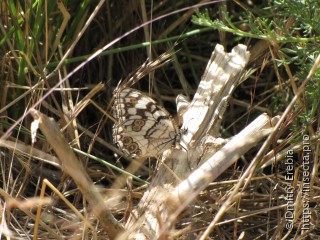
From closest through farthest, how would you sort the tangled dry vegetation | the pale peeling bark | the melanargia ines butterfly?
the pale peeling bark → the tangled dry vegetation → the melanargia ines butterfly

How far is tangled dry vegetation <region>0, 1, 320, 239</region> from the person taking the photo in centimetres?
178

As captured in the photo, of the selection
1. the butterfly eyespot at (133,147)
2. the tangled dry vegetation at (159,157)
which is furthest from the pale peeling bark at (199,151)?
the butterfly eyespot at (133,147)

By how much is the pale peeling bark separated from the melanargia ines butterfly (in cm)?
7

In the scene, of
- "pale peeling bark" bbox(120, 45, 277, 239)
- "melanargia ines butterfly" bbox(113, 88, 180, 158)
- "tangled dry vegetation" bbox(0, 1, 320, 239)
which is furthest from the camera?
"melanargia ines butterfly" bbox(113, 88, 180, 158)

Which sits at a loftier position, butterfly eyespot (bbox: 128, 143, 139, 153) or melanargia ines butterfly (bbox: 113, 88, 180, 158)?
melanargia ines butterfly (bbox: 113, 88, 180, 158)

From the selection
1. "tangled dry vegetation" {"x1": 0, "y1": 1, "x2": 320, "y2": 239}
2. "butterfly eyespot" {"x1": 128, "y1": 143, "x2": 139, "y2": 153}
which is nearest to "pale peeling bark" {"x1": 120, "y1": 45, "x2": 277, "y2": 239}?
"tangled dry vegetation" {"x1": 0, "y1": 1, "x2": 320, "y2": 239}

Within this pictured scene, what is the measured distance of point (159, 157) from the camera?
2072 millimetres

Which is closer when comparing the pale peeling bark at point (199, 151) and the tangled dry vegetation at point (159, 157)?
the pale peeling bark at point (199, 151)

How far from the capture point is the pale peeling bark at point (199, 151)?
155 cm

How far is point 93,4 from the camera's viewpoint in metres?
2.56

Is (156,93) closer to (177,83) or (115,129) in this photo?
(177,83)

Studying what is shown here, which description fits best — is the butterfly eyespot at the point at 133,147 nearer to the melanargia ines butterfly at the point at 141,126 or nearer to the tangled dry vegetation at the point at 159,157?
the melanargia ines butterfly at the point at 141,126

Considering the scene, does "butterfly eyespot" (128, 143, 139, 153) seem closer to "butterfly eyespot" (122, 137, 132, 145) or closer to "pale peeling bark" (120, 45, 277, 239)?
"butterfly eyespot" (122, 137, 132, 145)

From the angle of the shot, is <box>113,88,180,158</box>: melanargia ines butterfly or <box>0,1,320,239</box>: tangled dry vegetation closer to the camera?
<box>0,1,320,239</box>: tangled dry vegetation
